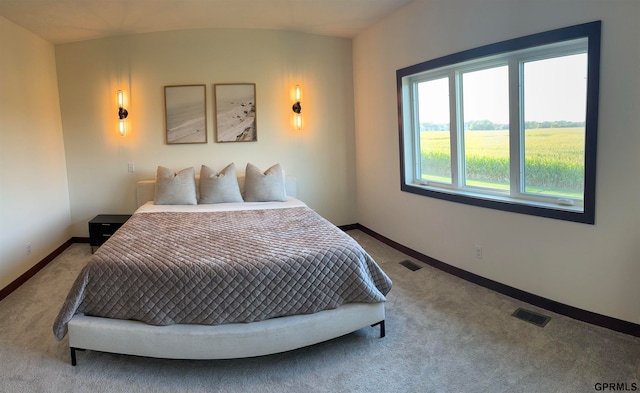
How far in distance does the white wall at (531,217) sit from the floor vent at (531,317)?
0.18m

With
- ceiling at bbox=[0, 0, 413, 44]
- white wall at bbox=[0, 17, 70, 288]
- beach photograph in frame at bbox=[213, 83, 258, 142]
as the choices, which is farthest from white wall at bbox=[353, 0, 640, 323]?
white wall at bbox=[0, 17, 70, 288]

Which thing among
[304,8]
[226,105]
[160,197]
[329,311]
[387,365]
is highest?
[304,8]

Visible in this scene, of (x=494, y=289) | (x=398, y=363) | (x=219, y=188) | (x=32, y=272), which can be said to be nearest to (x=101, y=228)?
(x=32, y=272)

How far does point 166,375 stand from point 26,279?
2436 millimetres

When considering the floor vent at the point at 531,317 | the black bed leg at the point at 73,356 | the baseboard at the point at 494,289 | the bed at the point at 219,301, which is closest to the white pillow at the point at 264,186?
the baseboard at the point at 494,289

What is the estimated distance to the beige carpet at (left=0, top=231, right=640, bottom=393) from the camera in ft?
7.09

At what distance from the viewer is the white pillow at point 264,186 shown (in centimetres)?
450

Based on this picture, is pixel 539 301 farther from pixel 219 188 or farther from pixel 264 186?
pixel 219 188

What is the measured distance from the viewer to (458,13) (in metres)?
3.40

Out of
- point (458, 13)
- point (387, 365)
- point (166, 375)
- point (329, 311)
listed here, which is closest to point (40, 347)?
point (166, 375)

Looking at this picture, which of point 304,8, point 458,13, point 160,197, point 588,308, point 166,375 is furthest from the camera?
point 160,197

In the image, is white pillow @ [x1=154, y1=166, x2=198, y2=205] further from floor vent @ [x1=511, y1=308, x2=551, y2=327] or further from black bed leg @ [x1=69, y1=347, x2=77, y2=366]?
floor vent @ [x1=511, y1=308, x2=551, y2=327]

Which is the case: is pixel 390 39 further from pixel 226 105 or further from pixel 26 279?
pixel 26 279

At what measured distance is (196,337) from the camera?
2289 millimetres
